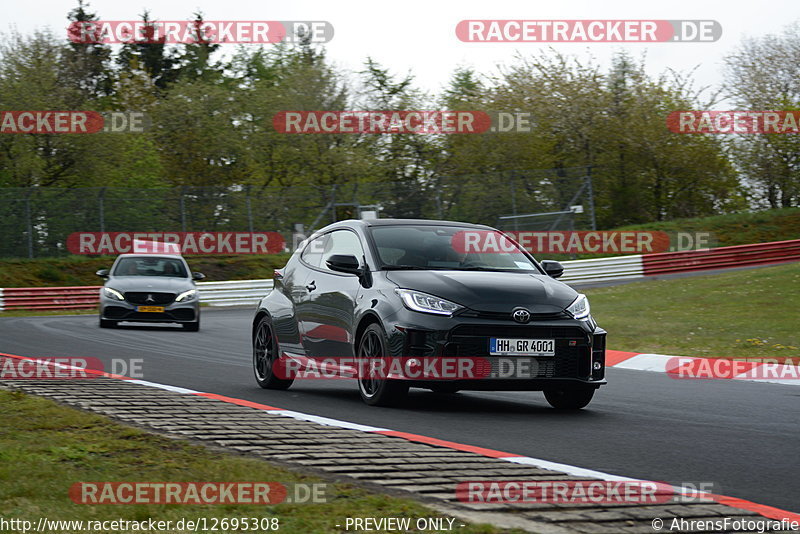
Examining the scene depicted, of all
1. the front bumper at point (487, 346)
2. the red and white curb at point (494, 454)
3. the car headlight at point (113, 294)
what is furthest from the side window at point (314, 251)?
the car headlight at point (113, 294)

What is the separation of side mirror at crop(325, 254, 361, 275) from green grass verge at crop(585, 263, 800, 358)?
24.3ft

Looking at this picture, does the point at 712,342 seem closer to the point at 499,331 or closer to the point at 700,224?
the point at 499,331

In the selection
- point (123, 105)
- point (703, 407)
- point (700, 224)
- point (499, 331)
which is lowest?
point (703, 407)

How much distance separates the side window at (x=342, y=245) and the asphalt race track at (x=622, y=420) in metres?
1.28

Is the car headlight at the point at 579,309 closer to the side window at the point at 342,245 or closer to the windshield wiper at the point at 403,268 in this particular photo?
the windshield wiper at the point at 403,268

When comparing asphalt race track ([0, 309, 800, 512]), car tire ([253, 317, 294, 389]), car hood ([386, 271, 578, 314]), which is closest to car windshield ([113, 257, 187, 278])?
asphalt race track ([0, 309, 800, 512])

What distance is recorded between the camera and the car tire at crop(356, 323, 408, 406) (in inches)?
345

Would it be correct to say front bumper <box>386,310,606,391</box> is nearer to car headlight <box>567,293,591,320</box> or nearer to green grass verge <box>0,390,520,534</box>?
car headlight <box>567,293,591,320</box>

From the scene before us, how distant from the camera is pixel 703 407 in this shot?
373 inches

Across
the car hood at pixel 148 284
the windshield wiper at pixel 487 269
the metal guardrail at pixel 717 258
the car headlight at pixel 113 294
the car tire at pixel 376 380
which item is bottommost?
the car tire at pixel 376 380

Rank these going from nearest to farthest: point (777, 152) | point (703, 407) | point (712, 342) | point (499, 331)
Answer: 1. point (499, 331)
2. point (703, 407)
3. point (712, 342)
4. point (777, 152)

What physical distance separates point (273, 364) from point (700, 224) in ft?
112

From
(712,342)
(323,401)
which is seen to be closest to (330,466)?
(323,401)

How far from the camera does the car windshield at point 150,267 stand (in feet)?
75.0
